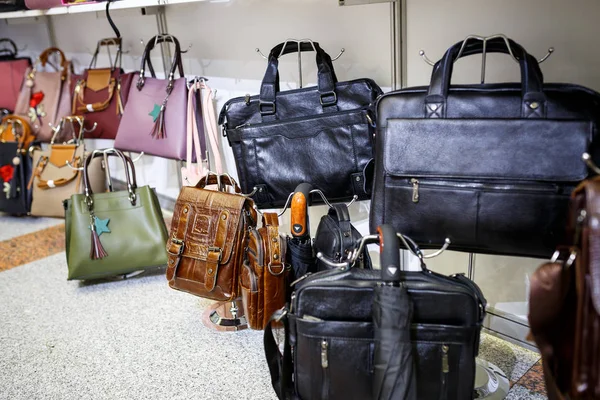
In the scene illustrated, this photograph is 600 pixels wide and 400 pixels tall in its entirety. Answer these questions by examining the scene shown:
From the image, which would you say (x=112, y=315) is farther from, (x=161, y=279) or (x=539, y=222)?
(x=539, y=222)

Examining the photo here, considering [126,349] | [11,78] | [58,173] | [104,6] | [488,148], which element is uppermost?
[104,6]

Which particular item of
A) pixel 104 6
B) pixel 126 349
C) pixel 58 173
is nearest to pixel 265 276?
pixel 126 349

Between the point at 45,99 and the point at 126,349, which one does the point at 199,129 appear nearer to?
the point at 126,349

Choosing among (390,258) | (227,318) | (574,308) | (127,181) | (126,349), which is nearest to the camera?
(574,308)

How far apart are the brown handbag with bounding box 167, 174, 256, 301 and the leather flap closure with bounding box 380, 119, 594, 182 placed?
26.3 inches

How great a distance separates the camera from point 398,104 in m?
1.63

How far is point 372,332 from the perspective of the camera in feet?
4.70

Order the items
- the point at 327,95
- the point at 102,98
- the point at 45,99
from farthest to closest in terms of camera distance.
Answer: the point at 45,99 < the point at 102,98 < the point at 327,95

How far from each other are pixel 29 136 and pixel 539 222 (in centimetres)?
304

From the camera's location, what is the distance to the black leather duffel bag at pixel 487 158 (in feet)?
4.71

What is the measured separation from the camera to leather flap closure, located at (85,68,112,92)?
3.10 metres

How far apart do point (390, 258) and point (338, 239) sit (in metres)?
0.40

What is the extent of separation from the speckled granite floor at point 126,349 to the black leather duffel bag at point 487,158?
651 millimetres

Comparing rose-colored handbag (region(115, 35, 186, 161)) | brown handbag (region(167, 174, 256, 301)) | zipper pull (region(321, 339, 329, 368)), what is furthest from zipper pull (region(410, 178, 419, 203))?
rose-colored handbag (region(115, 35, 186, 161))
